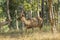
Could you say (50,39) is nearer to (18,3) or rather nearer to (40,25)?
(40,25)

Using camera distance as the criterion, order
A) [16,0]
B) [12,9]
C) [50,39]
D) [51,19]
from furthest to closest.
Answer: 1. [12,9]
2. [16,0]
3. [51,19]
4. [50,39]

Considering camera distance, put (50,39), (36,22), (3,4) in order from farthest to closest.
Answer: (3,4) → (36,22) → (50,39)

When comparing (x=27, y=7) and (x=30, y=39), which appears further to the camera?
(x=27, y=7)

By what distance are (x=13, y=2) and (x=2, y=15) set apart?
236 inches

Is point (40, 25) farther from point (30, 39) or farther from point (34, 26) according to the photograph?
point (30, 39)

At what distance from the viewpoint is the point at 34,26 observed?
53.9 ft

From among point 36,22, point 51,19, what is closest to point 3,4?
point 36,22

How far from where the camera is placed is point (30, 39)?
9.59m

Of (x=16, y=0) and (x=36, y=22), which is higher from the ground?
(x=16, y=0)

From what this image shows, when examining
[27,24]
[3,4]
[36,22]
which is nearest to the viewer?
[27,24]

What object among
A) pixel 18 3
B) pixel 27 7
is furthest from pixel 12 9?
pixel 27 7

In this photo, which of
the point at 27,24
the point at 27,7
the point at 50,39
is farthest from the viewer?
the point at 27,7

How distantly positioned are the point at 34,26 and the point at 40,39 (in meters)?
6.78

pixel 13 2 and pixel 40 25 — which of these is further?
pixel 13 2
